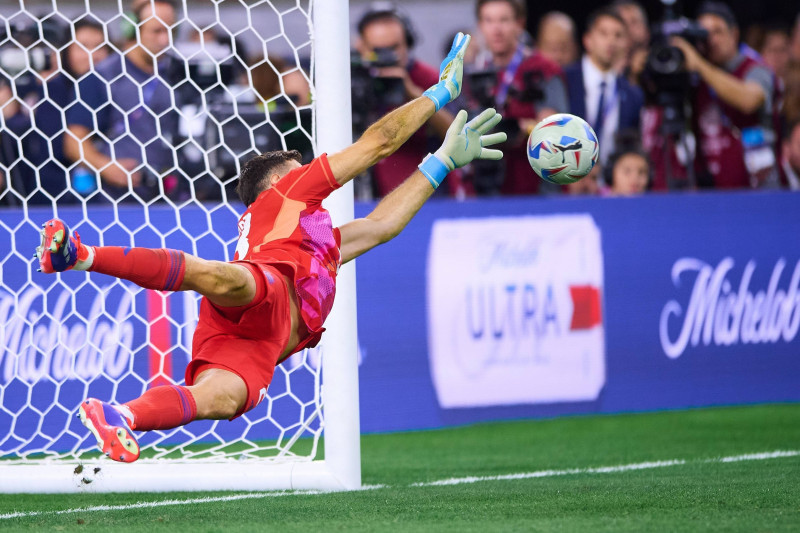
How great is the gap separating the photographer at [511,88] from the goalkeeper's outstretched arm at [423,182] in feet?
10.1

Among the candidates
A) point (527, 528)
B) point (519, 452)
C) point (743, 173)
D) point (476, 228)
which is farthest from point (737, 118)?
point (527, 528)

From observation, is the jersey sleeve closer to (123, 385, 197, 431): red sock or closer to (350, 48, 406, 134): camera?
(123, 385, 197, 431): red sock

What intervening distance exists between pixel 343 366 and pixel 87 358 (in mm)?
1869

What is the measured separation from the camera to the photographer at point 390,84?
788 centimetres

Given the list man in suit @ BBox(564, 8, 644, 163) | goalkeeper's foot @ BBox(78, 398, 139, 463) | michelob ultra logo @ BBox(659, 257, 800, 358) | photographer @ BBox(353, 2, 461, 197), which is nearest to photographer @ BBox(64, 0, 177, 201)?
photographer @ BBox(353, 2, 461, 197)

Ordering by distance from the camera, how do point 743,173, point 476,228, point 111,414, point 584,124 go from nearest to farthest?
point 111,414
point 584,124
point 476,228
point 743,173

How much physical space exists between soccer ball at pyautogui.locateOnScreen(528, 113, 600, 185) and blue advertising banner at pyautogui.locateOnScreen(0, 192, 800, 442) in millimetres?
1907

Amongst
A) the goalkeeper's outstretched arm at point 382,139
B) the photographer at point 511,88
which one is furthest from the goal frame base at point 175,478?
the photographer at point 511,88

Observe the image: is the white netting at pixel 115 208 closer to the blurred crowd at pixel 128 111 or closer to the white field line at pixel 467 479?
the blurred crowd at pixel 128 111

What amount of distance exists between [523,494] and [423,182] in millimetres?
1371

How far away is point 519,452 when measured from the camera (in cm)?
665

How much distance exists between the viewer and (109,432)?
3.85 m

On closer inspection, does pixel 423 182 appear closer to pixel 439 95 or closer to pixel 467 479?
pixel 439 95

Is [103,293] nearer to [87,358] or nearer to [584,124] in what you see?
[87,358]
